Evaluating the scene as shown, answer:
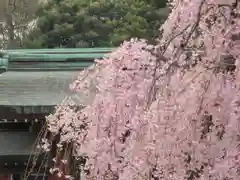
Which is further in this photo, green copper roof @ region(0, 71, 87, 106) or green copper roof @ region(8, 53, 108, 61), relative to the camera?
green copper roof @ region(8, 53, 108, 61)

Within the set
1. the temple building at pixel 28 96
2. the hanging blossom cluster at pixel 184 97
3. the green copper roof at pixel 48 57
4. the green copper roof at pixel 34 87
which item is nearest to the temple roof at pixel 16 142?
the temple building at pixel 28 96

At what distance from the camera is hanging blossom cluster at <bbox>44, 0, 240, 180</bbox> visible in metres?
2.18

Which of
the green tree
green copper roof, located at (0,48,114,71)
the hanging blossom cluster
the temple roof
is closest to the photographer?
the hanging blossom cluster

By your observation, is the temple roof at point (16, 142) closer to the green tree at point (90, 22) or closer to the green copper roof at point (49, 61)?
the green copper roof at point (49, 61)

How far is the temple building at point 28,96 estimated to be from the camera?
4527 mm

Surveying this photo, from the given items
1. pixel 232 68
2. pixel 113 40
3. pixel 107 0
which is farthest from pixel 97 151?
pixel 107 0

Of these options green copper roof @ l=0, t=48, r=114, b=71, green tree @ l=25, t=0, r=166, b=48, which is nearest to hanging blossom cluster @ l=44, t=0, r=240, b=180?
green copper roof @ l=0, t=48, r=114, b=71

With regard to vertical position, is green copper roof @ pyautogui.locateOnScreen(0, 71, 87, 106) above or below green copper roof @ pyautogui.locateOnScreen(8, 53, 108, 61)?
below

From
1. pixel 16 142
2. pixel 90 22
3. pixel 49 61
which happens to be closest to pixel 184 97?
pixel 16 142

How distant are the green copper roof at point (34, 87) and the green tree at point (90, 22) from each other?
650 cm

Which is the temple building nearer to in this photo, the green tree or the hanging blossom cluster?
the hanging blossom cluster

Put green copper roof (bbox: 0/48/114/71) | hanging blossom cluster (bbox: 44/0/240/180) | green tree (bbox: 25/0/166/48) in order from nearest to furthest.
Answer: hanging blossom cluster (bbox: 44/0/240/180) → green copper roof (bbox: 0/48/114/71) → green tree (bbox: 25/0/166/48)

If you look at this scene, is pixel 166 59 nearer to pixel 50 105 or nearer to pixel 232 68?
pixel 232 68

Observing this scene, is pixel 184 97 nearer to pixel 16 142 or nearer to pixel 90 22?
pixel 16 142
